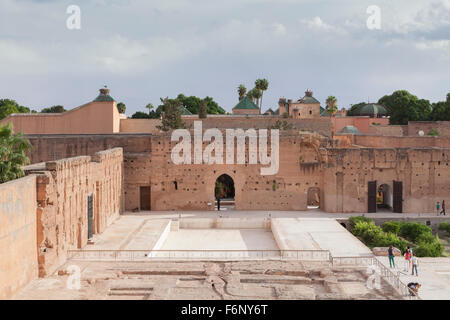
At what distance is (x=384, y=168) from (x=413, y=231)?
5.38 m

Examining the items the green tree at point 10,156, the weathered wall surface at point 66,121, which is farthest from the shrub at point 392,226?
the weathered wall surface at point 66,121

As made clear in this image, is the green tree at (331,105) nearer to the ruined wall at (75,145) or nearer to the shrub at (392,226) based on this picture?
the ruined wall at (75,145)

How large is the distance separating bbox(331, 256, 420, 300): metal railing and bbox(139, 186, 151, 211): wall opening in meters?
14.3

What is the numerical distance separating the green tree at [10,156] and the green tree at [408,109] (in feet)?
178

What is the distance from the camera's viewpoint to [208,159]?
2762 centimetres

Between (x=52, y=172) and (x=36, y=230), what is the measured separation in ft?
6.81

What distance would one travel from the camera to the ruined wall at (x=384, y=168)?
27109mm

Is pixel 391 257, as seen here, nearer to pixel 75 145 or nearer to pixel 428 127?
pixel 75 145

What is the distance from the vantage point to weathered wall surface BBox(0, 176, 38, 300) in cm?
1221

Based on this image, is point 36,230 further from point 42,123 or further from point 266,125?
point 266,125

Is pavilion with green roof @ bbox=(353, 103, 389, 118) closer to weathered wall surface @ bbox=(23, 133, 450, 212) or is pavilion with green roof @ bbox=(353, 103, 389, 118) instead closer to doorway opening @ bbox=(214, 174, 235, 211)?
doorway opening @ bbox=(214, 174, 235, 211)

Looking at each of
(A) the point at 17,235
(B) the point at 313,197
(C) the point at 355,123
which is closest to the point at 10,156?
(A) the point at 17,235

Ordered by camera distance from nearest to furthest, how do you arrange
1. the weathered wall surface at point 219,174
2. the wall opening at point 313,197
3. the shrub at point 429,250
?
the shrub at point 429,250 < the weathered wall surface at point 219,174 < the wall opening at point 313,197

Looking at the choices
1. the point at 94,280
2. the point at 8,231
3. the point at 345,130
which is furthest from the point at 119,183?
the point at 345,130
